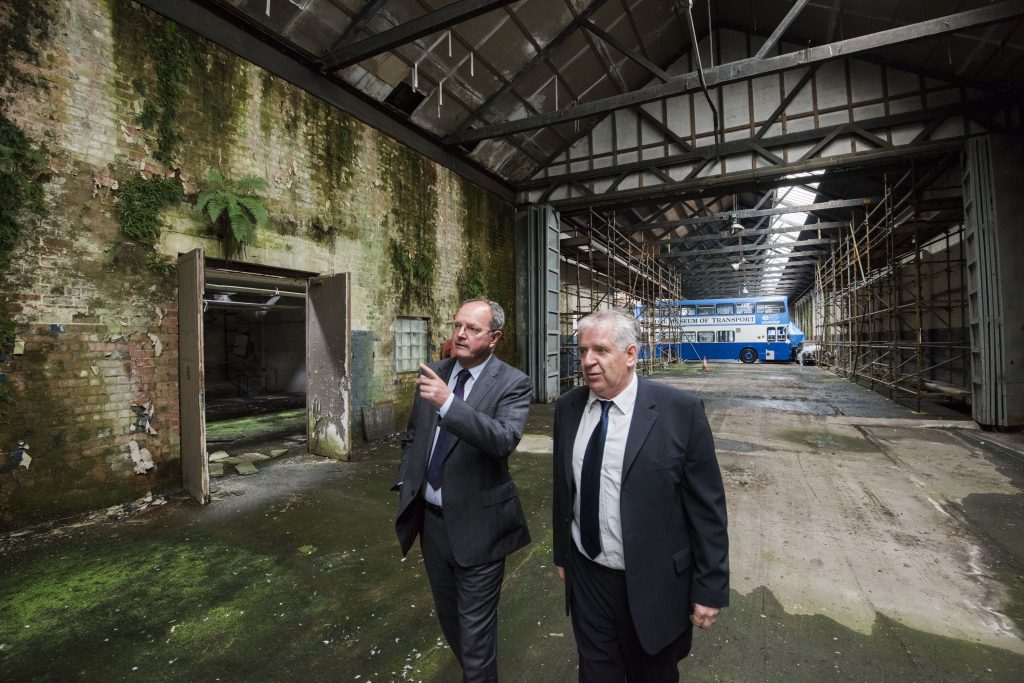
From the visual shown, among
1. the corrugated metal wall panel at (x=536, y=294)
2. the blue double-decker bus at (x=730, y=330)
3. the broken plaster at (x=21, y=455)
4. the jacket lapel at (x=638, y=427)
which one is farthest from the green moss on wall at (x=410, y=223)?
the blue double-decker bus at (x=730, y=330)

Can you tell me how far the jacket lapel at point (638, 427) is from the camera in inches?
59.9

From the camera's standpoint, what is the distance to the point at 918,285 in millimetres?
8891

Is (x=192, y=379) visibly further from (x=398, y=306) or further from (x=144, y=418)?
(x=398, y=306)

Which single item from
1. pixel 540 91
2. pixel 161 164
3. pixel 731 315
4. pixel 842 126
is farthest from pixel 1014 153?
pixel 731 315

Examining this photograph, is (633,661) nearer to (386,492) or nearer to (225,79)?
(386,492)

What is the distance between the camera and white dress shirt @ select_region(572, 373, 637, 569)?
156cm

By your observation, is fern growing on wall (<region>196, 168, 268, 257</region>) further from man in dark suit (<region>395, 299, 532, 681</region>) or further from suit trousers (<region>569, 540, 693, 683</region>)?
suit trousers (<region>569, 540, 693, 683</region>)

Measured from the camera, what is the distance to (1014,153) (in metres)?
7.31

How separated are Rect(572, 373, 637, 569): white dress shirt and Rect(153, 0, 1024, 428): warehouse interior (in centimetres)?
554

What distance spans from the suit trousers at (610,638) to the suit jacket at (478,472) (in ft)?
1.25

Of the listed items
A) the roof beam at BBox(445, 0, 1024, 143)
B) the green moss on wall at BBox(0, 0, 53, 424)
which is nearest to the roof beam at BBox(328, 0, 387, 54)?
the roof beam at BBox(445, 0, 1024, 143)

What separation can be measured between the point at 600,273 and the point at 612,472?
17568mm

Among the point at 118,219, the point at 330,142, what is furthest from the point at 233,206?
the point at 330,142

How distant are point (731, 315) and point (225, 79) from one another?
84.9ft
